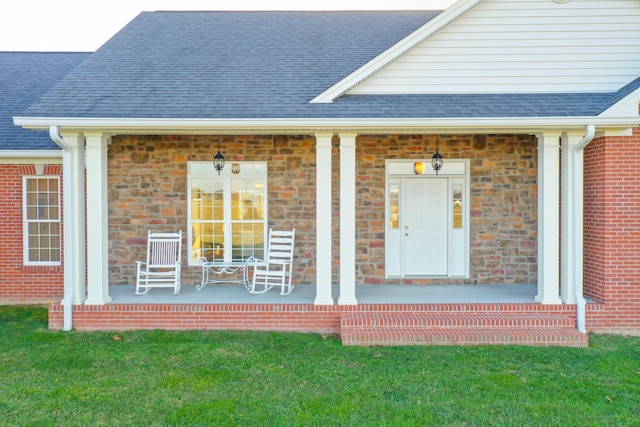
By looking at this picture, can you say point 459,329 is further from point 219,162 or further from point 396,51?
point 219,162

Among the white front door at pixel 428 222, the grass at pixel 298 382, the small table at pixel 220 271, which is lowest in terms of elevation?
the grass at pixel 298 382

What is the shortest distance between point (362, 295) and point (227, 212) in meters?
3.01

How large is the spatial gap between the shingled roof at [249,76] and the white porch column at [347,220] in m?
0.60

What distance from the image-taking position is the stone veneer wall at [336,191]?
8.48 m

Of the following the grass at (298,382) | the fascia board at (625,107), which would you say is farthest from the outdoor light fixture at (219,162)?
the fascia board at (625,107)

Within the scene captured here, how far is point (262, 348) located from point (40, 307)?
16.8 feet

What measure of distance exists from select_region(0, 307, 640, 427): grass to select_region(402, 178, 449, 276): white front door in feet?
9.31

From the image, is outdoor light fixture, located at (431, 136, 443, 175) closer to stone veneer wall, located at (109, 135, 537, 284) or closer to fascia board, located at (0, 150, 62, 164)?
stone veneer wall, located at (109, 135, 537, 284)

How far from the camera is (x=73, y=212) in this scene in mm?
6547

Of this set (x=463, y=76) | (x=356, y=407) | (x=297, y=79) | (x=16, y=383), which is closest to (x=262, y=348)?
(x=356, y=407)

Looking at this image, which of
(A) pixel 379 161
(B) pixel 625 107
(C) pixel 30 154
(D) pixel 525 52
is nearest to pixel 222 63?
(A) pixel 379 161

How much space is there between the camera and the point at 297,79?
25.1 feet

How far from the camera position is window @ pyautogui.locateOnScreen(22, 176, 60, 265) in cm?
880

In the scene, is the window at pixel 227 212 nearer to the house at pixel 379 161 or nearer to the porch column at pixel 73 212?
the house at pixel 379 161
